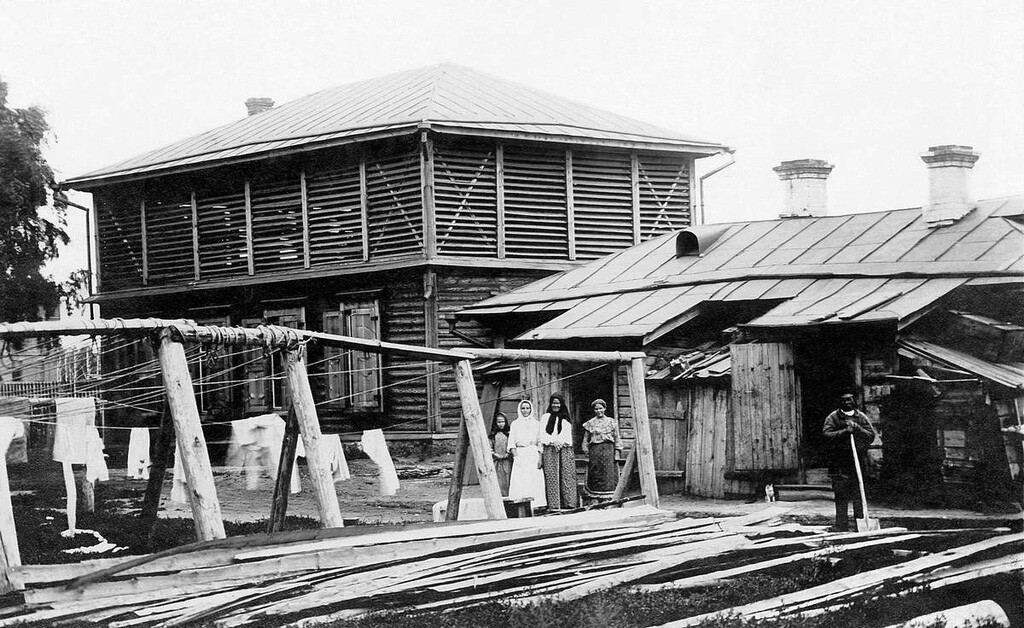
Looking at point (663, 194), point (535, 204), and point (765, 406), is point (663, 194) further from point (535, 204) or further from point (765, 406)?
point (765, 406)

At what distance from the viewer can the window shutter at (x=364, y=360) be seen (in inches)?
816

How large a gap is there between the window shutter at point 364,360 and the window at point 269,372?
1264 millimetres

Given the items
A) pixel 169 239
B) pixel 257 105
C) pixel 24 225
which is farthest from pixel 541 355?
pixel 257 105

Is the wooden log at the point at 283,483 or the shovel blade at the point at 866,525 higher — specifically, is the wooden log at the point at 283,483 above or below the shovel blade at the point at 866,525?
above

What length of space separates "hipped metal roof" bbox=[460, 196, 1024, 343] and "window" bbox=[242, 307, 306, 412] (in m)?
4.05

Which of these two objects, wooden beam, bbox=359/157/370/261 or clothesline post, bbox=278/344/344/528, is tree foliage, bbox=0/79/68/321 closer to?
wooden beam, bbox=359/157/370/261

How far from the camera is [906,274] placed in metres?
14.8

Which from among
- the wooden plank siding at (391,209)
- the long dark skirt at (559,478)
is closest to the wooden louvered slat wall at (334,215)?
the wooden plank siding at (391,209)

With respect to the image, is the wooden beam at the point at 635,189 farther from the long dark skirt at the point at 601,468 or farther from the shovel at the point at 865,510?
the shovel at the point at 865,510

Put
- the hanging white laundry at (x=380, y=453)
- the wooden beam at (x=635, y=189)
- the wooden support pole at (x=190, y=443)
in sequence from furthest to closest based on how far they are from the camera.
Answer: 1. the wooden beam at (x=635, y=189)
2. the hanging white laundry at (x=380, y=453)
3. the wooden support pole at (x=190, y=443)

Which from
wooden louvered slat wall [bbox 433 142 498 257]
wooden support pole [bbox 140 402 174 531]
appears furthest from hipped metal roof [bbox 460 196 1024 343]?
wooden support pole [bbox 140 402 174 531]

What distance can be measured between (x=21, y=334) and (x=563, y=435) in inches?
308

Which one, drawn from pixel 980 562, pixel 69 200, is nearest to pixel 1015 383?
pixel 980 562

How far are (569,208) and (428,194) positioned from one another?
2.85 m
